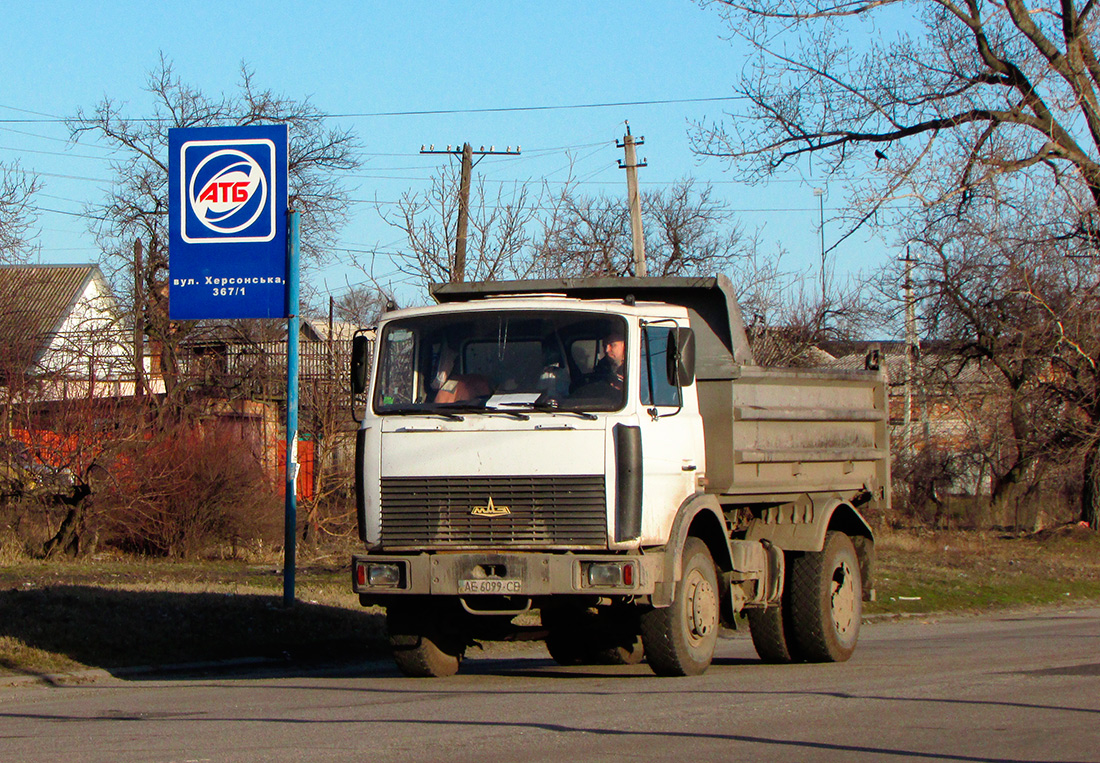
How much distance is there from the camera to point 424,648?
9742 mm

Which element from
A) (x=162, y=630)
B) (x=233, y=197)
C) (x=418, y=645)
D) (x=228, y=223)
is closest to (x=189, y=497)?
(x=228, y=223)

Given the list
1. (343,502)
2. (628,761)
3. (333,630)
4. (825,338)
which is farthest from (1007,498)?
(628,761)

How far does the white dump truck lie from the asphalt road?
1.79 feet

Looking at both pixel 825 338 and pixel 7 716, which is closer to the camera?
pixel 7 716

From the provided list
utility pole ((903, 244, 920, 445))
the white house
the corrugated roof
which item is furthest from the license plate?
utility pole ((903, 244, 920, 445))

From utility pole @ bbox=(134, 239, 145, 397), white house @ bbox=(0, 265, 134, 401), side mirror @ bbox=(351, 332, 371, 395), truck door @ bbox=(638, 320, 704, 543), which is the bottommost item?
truck door @ bbox=(638, 320, 704, 543)

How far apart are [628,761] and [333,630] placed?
716 centimetres

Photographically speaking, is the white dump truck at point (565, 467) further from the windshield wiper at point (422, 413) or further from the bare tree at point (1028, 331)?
the bare tree at point (1028, 331)

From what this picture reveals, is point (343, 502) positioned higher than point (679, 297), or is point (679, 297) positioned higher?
point (679, 297)

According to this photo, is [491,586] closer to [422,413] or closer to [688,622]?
[422,413]

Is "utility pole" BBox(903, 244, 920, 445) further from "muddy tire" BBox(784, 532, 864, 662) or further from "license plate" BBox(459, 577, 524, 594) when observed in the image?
"license plate" BBox(459, 577, 524, 594)

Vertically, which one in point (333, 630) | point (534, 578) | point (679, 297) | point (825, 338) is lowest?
point (333, 630)

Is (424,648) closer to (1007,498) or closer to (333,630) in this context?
(333,630)

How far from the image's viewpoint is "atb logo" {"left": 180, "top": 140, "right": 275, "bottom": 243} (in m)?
13.1
